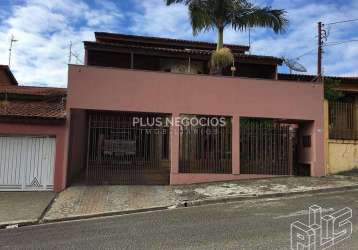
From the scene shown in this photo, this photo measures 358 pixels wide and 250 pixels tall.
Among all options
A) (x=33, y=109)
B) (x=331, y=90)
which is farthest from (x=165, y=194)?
(x=331, y=90)

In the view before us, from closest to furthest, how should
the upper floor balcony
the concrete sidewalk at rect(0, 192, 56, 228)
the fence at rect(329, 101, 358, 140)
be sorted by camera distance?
the concrete sidewalk at rect(0, 192, 56, 228)
the fence at rect(329, 101, 358, 140)
the upper floor balcony

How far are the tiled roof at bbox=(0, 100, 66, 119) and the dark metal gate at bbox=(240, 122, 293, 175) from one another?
22.4ft

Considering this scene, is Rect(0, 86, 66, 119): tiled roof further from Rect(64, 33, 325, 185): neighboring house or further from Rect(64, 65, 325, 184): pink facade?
Rect(64, 65, 325, 184): pink facade

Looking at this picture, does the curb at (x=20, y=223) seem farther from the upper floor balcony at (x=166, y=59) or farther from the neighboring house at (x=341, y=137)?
the neighboring house at (x=341, y=137)

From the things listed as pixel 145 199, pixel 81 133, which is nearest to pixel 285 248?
pixel 145 199

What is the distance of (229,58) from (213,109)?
2382mm

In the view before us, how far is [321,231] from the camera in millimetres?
8367

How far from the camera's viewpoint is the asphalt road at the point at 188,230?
25.4ft

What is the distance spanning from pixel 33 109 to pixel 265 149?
29.0ft

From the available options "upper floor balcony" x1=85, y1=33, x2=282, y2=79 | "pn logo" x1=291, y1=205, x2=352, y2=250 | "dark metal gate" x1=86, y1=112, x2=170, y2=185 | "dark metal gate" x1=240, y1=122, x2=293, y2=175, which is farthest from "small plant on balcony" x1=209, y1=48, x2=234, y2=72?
"pn logo" x1=291, y1=205, x2=352, y2=250

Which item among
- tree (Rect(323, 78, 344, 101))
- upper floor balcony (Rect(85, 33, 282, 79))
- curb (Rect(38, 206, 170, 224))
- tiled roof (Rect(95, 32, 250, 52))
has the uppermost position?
tiled roof (Rect(95, 32, 250, 52))

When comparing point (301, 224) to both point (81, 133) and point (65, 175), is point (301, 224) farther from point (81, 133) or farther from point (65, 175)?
point (81, 133)

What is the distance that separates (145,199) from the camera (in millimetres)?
13258

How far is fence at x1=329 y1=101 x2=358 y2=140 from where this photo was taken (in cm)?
1828
